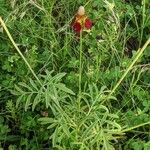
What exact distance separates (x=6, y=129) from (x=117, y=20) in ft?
2.94

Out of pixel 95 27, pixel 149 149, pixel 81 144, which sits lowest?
pixel 149 149

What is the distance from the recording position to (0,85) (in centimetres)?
234

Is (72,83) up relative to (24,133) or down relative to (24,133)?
up

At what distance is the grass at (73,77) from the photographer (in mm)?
1939

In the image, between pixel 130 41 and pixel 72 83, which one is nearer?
pixel 72 83

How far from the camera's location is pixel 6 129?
7.21ft

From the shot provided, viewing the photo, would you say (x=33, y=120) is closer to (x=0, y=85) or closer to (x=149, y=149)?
(x=0, y=85)

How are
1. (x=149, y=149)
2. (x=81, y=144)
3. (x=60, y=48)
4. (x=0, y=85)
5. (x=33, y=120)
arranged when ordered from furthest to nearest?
(x=60, y=48) < (x=0, y=85) < (x=33, y=120) < (x=149, y=149) < (x=81, y=144)

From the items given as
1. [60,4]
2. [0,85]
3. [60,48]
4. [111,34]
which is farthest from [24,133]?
[60,4]

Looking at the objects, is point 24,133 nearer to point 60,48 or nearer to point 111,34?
point 60,48

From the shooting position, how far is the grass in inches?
76.4

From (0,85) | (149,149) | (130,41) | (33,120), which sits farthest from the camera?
(130,41)

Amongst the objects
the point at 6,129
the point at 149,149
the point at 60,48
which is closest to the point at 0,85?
the point at 6,129

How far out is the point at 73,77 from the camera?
2281mm
